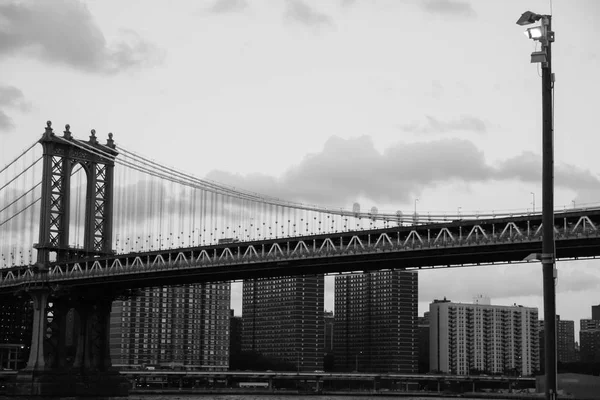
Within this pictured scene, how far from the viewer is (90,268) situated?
113875mm

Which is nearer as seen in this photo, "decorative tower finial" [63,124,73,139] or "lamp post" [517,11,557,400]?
"lamp post" [517,11,557,400]

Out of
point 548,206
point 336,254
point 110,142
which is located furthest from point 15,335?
point 548,206

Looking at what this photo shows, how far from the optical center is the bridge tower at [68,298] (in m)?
113

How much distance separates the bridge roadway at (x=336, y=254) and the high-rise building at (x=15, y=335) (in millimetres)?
65177

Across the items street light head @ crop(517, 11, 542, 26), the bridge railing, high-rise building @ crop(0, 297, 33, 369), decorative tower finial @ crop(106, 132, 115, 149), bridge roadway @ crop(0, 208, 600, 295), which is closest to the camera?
street light head @ crop(517, 11, 542, 26)

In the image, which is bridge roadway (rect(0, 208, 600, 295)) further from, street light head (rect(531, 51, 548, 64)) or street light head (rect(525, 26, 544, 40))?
street light head (rect(525, 26, 544, 40))

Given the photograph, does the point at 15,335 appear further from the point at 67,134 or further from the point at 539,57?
the point at 539,57

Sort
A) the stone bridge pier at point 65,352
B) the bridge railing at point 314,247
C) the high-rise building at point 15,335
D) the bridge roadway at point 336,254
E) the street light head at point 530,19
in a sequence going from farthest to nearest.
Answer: the high-rise building at point 15,335, the stone bridge pier at point 65,352, the bridge railing at point 314,247, the bridge roadway at point 336,254, the street light head at point 530,19

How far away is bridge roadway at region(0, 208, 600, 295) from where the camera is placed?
269 feet

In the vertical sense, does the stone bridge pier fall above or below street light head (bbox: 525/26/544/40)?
below

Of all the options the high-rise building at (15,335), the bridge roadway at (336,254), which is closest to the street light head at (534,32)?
the bridge roadway at (336,254)

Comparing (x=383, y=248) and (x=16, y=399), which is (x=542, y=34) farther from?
(x=16, y=399)

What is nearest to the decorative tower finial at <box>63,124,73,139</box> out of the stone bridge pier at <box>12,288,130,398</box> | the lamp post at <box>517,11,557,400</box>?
the stone bridge pier at <box>12,288,130,398</box>

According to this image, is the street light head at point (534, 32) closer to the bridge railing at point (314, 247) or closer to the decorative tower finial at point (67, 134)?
the bridge railing at point (314, 247)
